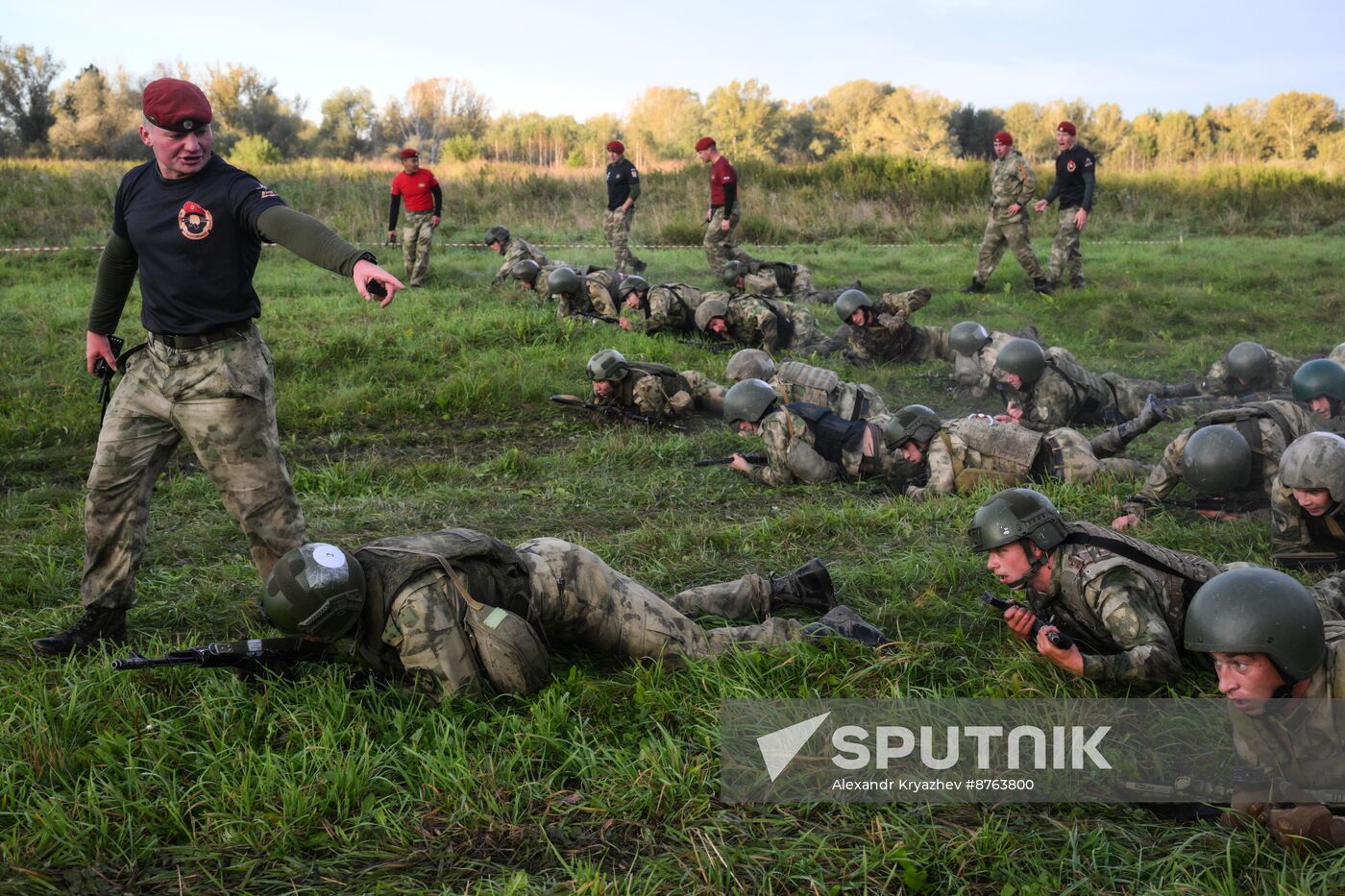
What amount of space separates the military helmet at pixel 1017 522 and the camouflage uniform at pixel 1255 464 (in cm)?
235

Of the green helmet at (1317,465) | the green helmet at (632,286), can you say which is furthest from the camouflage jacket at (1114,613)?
the green helmet at (632,286)

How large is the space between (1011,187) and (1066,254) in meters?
1.50

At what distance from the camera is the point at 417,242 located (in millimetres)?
13883

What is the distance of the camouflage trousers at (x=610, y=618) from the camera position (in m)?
4.09

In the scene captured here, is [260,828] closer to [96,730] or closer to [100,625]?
[96,730]

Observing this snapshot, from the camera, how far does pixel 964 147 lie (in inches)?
1897

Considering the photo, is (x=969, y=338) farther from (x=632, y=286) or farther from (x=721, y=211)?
(x=721, y=211)

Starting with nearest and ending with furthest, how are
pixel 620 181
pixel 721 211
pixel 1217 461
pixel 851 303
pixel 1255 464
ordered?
1. pixel 1217 461
2. pixel 1255 464
3. pixel 851 303
4. pixel 721 211
5. pixel 620 181

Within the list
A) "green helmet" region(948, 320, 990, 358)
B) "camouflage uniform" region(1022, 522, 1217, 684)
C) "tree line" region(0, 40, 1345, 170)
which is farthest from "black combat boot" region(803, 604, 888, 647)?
"tree line" region(0, 40, 1345, 170)

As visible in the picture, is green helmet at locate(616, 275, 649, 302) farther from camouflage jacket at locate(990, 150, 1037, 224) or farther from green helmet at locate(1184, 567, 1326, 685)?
green helmet at locate(1184, 567, 1326, 685)

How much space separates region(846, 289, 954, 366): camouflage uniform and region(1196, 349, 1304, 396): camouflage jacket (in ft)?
8.13

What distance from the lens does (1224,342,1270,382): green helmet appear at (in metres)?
9.10

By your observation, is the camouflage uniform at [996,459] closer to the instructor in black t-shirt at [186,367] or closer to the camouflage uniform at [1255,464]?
the camouflage uniform at [1255,464]

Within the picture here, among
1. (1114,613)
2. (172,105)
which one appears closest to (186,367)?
(172,105)
